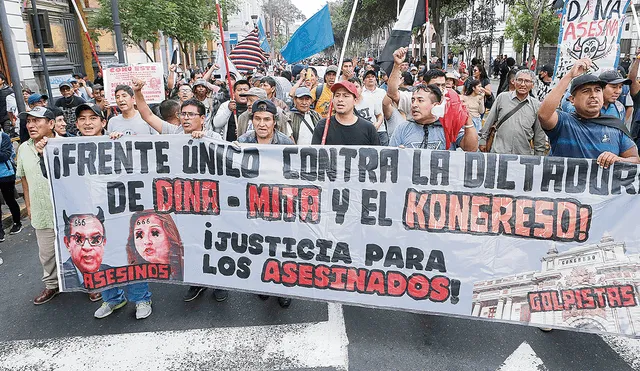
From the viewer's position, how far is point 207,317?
3953 millimetres

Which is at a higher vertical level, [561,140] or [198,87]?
[198,87]

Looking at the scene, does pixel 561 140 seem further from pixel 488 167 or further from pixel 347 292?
pixel 347 292

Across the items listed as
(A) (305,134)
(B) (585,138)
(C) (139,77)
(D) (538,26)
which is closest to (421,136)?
(B) (585,138)

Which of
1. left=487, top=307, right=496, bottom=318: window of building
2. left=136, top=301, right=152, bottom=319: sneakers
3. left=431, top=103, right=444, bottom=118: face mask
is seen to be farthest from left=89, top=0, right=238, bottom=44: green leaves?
left=487, top=307, right=496, bottom=318: window of building

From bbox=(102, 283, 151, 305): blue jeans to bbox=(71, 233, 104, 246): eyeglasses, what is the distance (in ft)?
1.46

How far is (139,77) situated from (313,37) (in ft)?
8.61

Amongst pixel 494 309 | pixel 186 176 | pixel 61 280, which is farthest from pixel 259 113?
pixel 494 309

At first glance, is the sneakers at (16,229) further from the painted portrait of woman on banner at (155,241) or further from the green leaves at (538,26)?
the green leaves at (538,26)

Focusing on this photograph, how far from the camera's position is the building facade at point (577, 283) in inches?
123

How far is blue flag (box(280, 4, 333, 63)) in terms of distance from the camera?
6.28 meters

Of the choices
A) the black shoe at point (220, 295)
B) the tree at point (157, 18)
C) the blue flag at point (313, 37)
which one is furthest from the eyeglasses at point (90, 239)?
the tree at point (157, 18)

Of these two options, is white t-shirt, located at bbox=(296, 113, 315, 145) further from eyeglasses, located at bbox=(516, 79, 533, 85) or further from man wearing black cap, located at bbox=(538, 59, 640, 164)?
man wearing black cap, located at bbox=(538, 59, 640, 164)

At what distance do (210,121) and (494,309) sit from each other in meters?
Result: 4.62

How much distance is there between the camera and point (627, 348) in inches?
133
